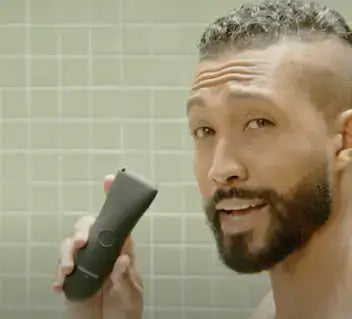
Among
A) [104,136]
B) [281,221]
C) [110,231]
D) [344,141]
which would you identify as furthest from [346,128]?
[104,136]

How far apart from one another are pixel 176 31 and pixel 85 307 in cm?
47

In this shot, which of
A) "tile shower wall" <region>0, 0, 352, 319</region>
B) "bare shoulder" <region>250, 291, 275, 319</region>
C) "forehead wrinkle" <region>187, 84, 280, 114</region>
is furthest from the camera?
"tile shower wall" <region>0, 0, 352, 319</region>

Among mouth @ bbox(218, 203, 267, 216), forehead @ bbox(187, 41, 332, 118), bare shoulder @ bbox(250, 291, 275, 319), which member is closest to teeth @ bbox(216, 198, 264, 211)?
mouth @ bbox(218, 203, 267, 216)

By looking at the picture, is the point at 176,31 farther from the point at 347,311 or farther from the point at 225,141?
the point at 347,311

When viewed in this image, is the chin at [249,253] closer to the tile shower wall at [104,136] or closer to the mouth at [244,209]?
the mouth at [244,209]

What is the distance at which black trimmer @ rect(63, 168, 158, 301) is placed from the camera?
0.79 metres

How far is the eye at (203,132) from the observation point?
790mm

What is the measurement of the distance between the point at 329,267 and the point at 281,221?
3.4 inches

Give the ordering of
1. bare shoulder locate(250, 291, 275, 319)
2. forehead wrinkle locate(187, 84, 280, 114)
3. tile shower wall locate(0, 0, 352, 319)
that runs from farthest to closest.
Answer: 1. tile shower wall locate(0, 0, 352, 319)
2. bare shoulder locate(250, 291, 275, 319)
3. forehead wrinkle locate(187, 84, 280, 114)

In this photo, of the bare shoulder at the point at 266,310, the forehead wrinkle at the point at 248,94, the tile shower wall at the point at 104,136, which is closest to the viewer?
the forehead wrinkle at the point at 248,94

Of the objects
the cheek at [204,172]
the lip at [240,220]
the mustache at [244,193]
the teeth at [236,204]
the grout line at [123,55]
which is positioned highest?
the grout line at [123,55]

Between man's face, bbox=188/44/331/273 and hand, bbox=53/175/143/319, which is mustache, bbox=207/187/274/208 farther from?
hand, bbox=53/175/143/319

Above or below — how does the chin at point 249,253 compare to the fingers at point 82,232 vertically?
below

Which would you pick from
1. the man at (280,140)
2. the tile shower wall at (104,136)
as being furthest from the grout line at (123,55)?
the man at (280,140)
